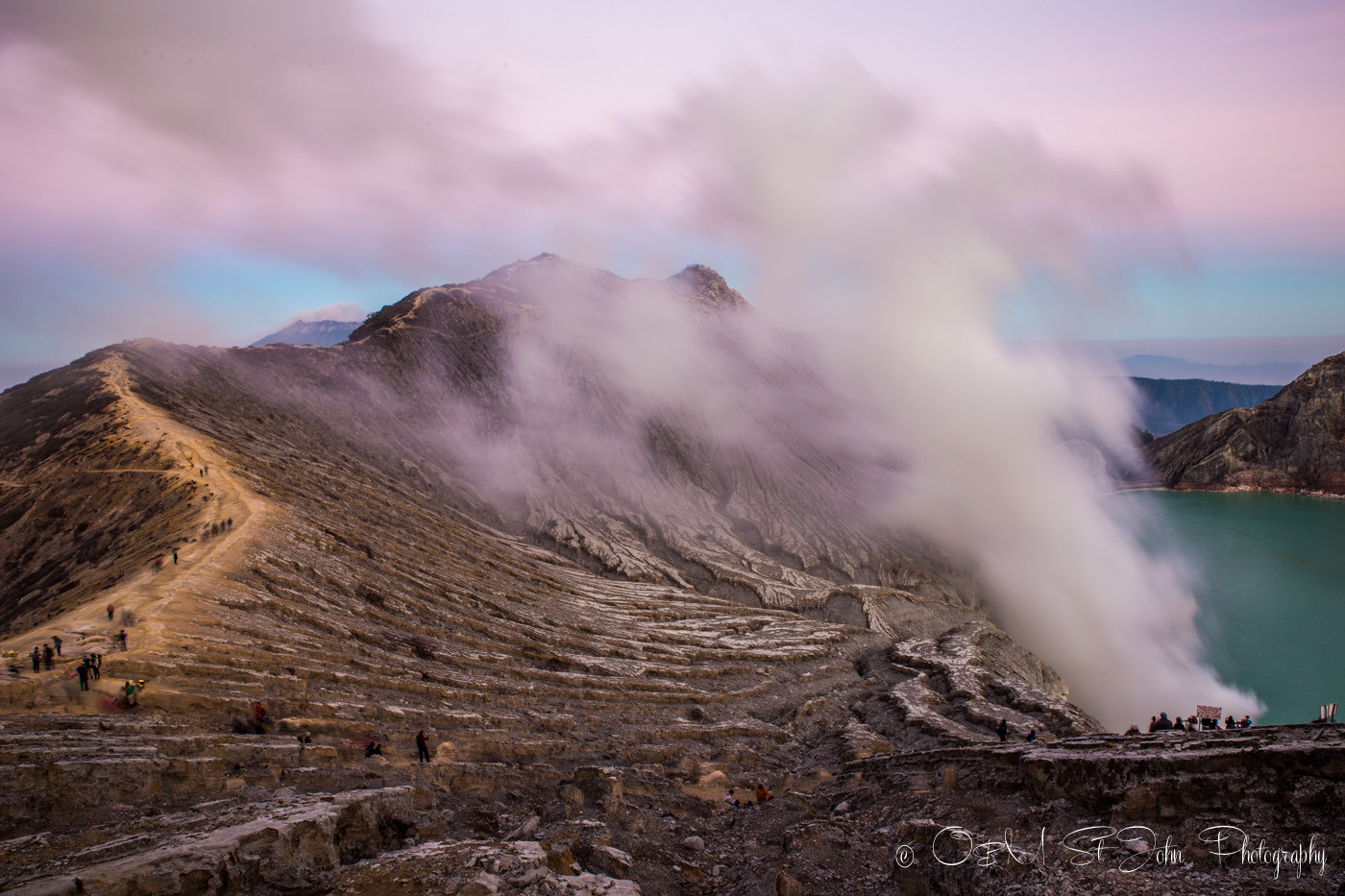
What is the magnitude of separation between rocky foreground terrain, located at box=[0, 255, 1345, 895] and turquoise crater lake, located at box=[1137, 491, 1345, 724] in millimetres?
29896

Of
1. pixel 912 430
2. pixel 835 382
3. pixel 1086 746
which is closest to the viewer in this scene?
pixel 1086 746

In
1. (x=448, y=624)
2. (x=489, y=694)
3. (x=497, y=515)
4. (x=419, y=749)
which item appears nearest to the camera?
(x=419, y=749)

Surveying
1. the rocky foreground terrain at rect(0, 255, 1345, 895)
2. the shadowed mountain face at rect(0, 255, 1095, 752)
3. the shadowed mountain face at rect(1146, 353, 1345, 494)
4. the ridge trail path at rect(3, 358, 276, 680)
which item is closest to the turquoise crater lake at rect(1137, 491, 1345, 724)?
the shadowed mountain face at rect(1146, 353, 1345, 494)

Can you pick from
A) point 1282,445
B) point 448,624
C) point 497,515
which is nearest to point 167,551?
point 448,624

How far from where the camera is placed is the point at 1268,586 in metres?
114

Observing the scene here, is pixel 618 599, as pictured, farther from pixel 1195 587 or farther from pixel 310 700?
pixel 1195 587

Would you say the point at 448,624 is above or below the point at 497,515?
below

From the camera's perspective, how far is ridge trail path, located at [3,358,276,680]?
29.8 metres

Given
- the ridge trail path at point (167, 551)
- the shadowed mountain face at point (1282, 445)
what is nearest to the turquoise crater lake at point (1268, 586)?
the shadowed mountain face at point (1282, 445)

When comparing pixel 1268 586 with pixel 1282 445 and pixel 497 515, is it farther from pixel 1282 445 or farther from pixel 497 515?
pixel 497 515

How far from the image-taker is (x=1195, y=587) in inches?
4611

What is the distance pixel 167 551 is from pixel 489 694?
20946mm

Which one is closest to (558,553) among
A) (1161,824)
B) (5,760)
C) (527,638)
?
(527,638)

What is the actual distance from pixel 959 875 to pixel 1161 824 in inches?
205
